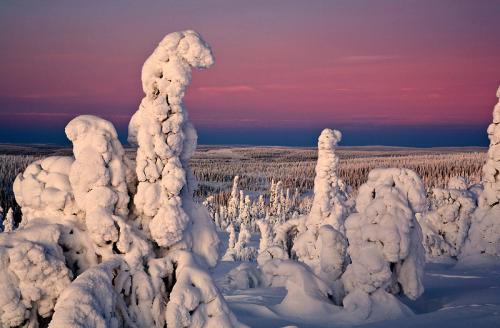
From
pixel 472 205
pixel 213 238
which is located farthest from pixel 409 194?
pixel 472 205

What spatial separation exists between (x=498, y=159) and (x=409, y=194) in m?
8.37

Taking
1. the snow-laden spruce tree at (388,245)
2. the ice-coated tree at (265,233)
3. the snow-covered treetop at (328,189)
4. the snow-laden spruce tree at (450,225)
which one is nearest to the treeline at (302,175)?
the ice-coated tree at (265,233)

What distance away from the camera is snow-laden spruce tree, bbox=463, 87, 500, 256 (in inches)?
567

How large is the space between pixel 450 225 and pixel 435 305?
30.3ft

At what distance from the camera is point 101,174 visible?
5.22 m

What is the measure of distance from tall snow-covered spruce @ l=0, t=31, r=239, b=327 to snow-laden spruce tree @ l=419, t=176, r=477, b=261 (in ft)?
45.8

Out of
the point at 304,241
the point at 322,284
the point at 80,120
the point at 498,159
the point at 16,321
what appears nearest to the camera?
the point at 16,321

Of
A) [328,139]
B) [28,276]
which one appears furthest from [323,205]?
[28,276]

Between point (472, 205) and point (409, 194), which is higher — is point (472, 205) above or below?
below

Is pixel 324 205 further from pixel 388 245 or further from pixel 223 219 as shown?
pixel 223 219

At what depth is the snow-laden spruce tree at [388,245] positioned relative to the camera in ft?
26.9

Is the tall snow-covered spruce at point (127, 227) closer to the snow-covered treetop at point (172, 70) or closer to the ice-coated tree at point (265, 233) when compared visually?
the snow-covered treetop at point (172, 70)

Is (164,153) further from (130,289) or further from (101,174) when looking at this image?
(130,289)

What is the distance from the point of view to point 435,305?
9.30 m
